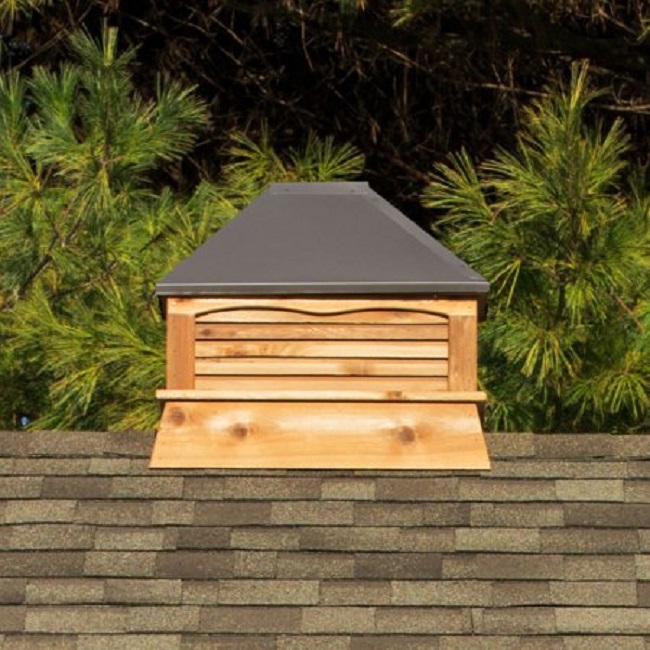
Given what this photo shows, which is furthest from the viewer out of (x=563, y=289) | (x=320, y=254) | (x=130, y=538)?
(x=563, y=289)

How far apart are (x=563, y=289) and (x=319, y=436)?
1.90 metres

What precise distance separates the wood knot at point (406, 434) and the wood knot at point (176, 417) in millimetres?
435

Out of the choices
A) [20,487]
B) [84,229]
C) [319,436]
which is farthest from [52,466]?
[84,229]

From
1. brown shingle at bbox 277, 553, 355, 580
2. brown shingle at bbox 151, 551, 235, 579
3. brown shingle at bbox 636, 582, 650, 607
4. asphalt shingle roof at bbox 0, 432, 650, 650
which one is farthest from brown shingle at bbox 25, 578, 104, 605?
brown shingle at bbox 636, 582, 650, 607

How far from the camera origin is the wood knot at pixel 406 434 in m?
3.21

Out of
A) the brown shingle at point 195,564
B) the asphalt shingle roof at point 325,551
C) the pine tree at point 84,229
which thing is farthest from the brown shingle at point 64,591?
the pine tree at point 84,229

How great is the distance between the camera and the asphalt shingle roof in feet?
9.53

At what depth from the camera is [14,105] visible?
535 centimetres

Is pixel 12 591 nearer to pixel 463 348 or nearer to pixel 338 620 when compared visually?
pixel 338 620

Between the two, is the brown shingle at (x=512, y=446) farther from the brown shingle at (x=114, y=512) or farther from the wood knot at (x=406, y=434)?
the brown shingle at (x=114, y=512)

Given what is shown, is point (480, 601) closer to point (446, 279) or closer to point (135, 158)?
point (446, 279)

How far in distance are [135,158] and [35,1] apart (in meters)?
0.83

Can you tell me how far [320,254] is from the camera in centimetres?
347

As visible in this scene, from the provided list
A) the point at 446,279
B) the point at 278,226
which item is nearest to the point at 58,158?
the point at 278,226
